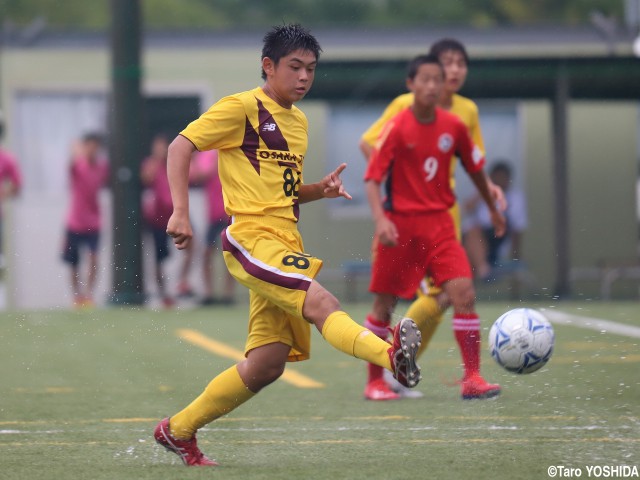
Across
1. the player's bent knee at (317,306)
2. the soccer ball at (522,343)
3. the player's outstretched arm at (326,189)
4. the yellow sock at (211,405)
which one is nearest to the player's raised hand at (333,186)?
the player's outstretched arm at (326,189)

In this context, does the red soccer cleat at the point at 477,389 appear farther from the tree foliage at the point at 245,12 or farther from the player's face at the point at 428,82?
the tree foliage at the point at 245,12

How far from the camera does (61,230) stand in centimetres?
1872

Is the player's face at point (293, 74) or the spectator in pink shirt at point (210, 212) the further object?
the spectator in pink shirt at point (210, 212)

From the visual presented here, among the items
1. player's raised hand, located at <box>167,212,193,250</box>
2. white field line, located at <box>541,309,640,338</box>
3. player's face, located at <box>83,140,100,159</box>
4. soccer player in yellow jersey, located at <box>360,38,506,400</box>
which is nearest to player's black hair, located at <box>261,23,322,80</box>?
player's raised hand, located at <box>167,212,193,250</box>

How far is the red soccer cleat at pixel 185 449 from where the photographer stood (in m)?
5.55

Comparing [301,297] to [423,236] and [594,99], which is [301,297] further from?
[594,99]

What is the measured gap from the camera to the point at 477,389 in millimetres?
7375

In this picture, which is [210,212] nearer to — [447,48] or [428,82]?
[447,48]

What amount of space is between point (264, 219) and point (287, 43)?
2.43 ft

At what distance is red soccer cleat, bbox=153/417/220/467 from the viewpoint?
555cm

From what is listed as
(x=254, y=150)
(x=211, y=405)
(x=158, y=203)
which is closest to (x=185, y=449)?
(x=211, y=405)

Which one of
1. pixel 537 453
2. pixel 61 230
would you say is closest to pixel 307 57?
pixel 537 453

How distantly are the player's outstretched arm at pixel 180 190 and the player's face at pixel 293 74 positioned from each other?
0.47 m

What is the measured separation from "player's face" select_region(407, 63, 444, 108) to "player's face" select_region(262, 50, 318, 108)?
6.23 feet
